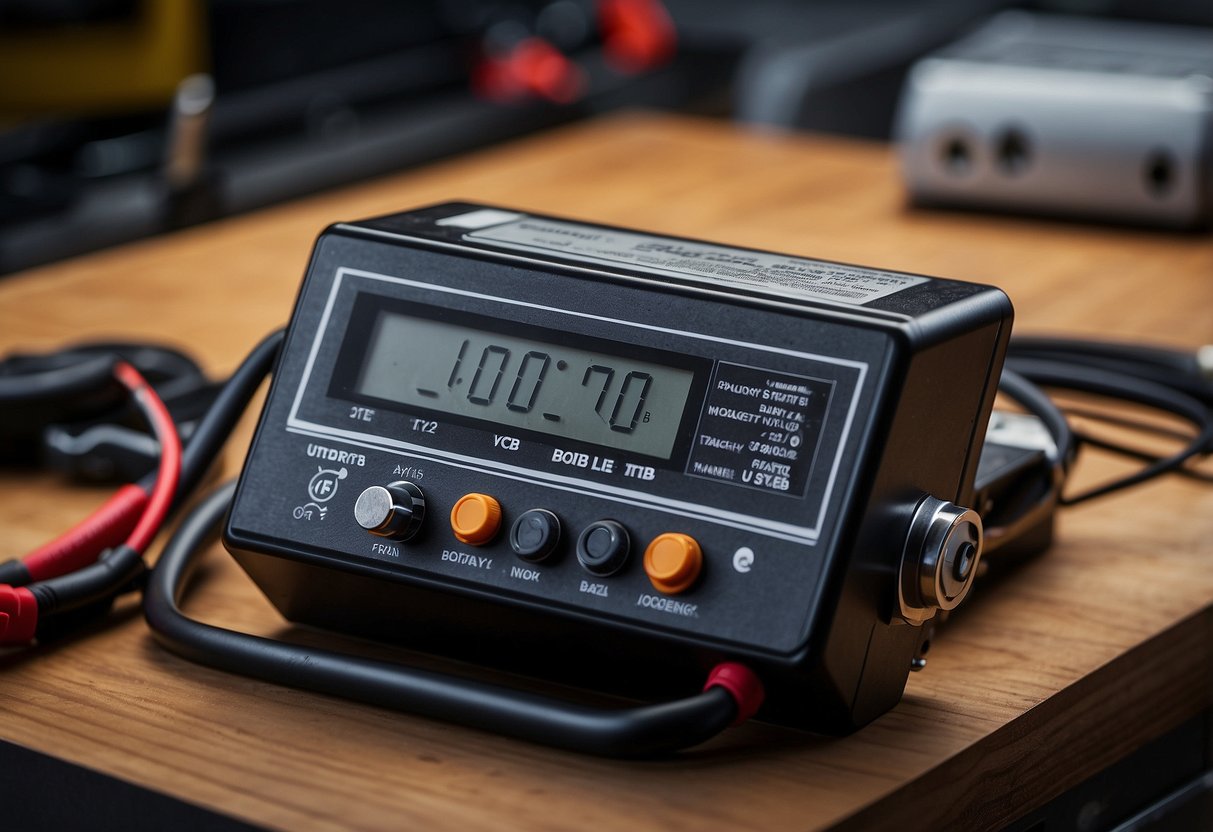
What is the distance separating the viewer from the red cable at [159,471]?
70 centimetres

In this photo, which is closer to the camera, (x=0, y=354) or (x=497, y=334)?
(x=497, y=334)

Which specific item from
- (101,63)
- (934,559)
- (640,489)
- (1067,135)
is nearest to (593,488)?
(640,489)

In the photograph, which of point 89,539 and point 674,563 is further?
point 89,539

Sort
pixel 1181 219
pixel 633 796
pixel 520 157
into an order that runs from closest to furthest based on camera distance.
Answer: pixel 633 796, pixel 1181 219, pixel 520 157

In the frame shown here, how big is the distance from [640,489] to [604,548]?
→ 0.09 feet

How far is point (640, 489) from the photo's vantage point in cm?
58

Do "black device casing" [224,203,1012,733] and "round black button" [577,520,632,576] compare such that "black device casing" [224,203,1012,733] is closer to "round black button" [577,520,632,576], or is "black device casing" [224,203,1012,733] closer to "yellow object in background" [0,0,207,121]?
"round black button" [577,520,632,576]

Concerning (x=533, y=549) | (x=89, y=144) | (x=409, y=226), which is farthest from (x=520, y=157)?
(x=533, y=549)

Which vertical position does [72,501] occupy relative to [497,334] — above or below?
below

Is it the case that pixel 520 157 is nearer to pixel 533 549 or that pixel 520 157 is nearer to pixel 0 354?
pixel 0 354

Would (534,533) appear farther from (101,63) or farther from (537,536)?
(101,63)

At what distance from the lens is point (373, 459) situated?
620 mm

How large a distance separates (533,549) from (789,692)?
0.10 meters

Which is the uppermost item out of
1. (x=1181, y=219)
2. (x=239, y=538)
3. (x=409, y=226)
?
(x=409, y=226)
